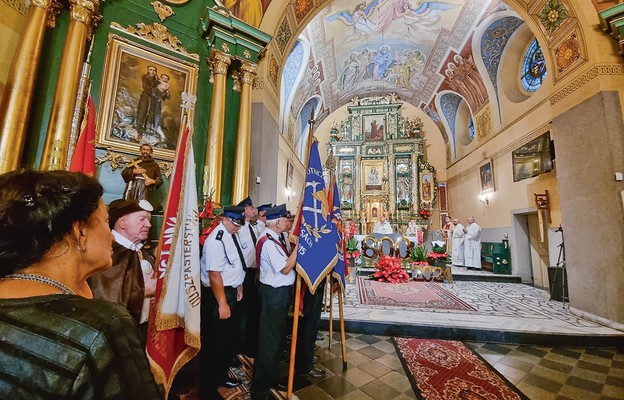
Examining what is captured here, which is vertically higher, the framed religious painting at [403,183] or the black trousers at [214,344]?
the framed religious painting at [403,183]

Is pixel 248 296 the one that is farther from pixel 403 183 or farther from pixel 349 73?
pixel 403 183

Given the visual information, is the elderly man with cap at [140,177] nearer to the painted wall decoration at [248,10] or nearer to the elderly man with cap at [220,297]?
the elderly man with cap at [220,297]

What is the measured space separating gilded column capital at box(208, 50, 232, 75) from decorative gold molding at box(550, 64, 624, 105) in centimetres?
632

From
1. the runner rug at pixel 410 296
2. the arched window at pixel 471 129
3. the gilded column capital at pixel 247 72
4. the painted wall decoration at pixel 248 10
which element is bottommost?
the runner rug at pixel 410 296

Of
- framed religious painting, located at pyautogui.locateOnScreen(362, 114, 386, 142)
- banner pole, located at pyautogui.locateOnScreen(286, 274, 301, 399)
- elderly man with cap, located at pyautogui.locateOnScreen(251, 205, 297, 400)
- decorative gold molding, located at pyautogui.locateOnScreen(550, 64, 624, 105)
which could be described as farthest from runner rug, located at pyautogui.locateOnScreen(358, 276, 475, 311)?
framed religious painting, located at pyautogui.locateOnScreen(362, 114, 386, 142)

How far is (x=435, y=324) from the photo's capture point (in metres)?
3.74

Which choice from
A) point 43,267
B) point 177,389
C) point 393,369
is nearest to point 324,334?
point 393,369

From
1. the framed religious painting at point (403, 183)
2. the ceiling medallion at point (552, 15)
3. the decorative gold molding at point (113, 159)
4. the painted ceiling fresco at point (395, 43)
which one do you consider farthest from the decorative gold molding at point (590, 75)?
the framed religious painting at point (403, 183)

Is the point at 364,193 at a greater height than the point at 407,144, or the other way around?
the point at 407,144

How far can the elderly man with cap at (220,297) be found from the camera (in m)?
2.21

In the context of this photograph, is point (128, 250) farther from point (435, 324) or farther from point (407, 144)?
point (407, 144)

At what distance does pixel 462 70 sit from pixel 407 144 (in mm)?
5047

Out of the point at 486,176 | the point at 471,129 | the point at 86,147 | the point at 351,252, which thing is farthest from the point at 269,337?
the point at 471,129

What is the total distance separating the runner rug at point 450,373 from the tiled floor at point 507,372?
10 centimetres
